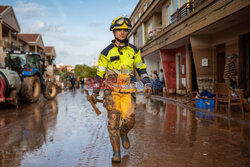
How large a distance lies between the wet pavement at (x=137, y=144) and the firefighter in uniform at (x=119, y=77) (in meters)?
0.60

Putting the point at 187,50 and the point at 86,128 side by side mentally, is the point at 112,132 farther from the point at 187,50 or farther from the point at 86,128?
the point at 187,50

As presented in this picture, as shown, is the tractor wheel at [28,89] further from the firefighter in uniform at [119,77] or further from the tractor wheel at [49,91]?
the firefighter in uniform at [119,77]

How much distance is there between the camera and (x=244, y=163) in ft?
11.8

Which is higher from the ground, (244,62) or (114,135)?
(244,62)

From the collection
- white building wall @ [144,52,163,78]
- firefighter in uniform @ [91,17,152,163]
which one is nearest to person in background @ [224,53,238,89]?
firefighter in uniform @ [91,17,152,163]

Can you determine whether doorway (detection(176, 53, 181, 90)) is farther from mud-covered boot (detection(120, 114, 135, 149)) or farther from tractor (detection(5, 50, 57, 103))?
mud-covered boot (detection(120, 114, 135, 149))

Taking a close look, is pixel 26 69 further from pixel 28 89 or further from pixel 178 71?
pixel 178 71

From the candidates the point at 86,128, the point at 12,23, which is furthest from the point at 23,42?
the point at 86,128

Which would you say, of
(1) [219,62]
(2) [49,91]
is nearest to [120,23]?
(1) [219,62]

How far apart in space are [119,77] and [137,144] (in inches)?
55.6

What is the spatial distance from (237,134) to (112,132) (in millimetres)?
3147

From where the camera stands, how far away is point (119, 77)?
405 centimetres

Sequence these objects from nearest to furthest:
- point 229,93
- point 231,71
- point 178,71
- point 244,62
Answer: point 229,93, point 231,71, point 244,62, point 178,71

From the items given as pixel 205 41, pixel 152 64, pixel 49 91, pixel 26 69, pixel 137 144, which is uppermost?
pixel 205 41
